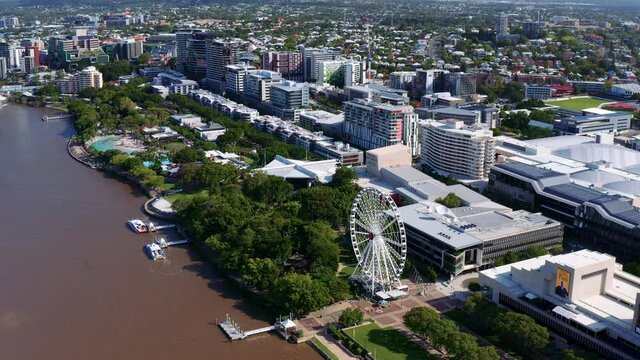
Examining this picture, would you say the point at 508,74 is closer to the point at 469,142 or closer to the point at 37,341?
the point at 469,142

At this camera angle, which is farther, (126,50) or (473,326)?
(126,50)

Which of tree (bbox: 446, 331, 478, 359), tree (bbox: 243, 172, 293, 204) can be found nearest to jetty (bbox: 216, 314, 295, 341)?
tree (bbox: 446, 331, 478, 359)

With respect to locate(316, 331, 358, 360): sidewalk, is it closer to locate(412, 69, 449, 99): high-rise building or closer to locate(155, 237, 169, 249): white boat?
locate(155, 237, 169, 249): white boat

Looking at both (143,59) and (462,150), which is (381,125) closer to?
(462,150)

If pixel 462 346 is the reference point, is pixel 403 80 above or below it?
above

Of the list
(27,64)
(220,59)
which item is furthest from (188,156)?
(27,64)

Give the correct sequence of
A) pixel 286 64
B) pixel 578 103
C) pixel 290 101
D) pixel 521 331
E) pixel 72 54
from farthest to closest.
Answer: pixel 72 54 → pixel 286 64 → pixel 578 103 → pixel 290 101 → pixel 521 331
